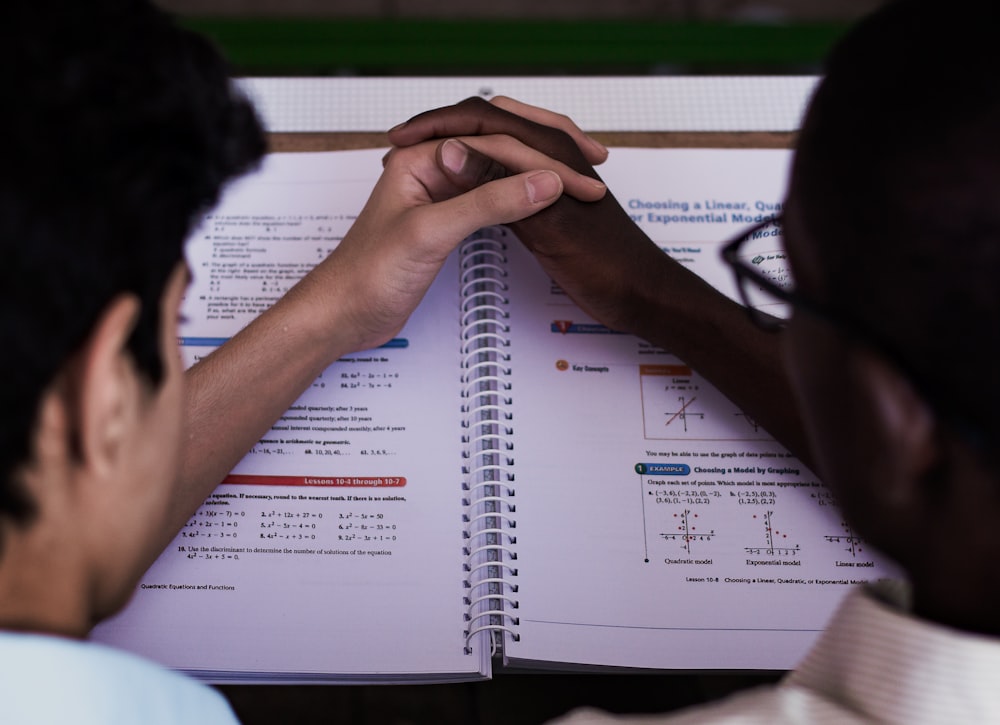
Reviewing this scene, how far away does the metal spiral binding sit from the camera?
77 centimetres

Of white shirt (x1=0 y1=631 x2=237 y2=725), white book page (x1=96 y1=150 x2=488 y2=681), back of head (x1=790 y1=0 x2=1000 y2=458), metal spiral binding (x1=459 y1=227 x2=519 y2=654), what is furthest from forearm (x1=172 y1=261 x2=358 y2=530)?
back of head (x1=790 y1=0 x2=1000 y2=458)

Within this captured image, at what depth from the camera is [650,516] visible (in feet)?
2.65

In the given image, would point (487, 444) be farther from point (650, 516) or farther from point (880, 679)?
point (880, 679)

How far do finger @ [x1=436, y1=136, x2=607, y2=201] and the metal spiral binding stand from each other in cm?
10

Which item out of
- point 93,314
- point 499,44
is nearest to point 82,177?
point 93,314

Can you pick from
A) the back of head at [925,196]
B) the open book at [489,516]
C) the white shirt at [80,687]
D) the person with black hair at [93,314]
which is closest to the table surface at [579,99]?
the open book at [489,516]

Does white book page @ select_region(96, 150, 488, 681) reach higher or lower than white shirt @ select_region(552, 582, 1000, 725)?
higher

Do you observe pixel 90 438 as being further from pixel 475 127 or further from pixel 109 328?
pixel 475 127

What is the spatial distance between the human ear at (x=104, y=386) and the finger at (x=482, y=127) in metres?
0.44

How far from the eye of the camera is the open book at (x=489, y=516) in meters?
0.76

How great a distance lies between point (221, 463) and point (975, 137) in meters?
0.67

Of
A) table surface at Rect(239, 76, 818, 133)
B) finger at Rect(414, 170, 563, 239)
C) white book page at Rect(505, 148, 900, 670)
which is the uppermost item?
table surface at Rect(239, 76, 818, 133)

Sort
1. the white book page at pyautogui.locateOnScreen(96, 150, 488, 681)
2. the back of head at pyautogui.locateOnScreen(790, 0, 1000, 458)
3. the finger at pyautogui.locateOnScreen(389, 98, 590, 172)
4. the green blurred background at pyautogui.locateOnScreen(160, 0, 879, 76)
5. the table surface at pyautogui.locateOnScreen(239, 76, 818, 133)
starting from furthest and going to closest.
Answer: the green blurred background at pyautogui.locateOnScreen(160, 0, 879, 76) < the table surface at pyautogui.locateOnScreen(239, 76, 818, 133) < the finger at pyautogui.locateOnScreen(389, 98, 590, 172) < the white book page at pyautogui.locateOnScreen(96, 150, 488, 681) < the back of head at pyautogui.locateOnScreen(790, 0, 1000, 458)

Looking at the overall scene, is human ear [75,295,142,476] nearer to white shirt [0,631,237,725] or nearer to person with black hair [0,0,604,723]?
person with black hair [0,0,604,723]
